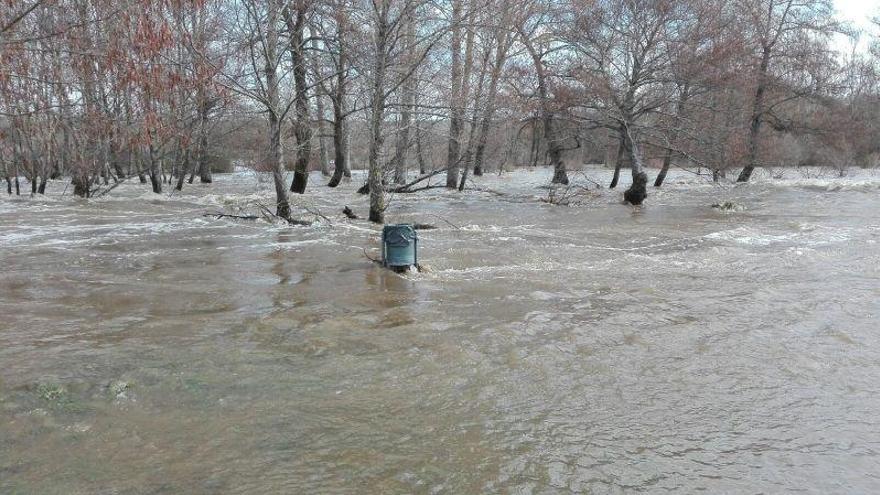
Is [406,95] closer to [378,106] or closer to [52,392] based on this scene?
[378,106]

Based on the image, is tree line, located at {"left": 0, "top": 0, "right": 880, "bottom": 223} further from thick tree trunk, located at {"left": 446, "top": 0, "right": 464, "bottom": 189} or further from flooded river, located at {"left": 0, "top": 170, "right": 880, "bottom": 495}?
flooded river, located at {"left": 0, "top": 170, "right": 880, "bottom": 495}

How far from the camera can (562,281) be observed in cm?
808

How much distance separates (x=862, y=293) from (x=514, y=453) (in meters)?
6.14

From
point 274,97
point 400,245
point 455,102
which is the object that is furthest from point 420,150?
point 400,245

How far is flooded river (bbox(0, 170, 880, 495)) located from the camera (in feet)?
10.9

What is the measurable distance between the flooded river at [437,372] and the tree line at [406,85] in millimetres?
2692

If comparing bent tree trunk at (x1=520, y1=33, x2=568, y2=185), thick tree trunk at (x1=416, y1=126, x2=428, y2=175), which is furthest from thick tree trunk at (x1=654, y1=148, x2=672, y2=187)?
thick tree trunk at (x1=416, y1=126, x2=428, y2=175)

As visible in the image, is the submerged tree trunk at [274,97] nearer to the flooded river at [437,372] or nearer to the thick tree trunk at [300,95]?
the thick tree trunk at [300,95]

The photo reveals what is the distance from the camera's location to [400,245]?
8.22 meters

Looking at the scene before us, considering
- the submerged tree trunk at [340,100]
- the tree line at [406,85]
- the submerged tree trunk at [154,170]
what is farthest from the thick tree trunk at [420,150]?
the submerged tree trunk at [154,170]

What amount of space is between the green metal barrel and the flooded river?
30 centimetres

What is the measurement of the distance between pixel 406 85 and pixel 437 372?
1253 centimetres

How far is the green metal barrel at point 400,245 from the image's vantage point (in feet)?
26.8

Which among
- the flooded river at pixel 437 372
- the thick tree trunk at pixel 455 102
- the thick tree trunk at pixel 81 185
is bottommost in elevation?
the flooded river at pixel 437 372
